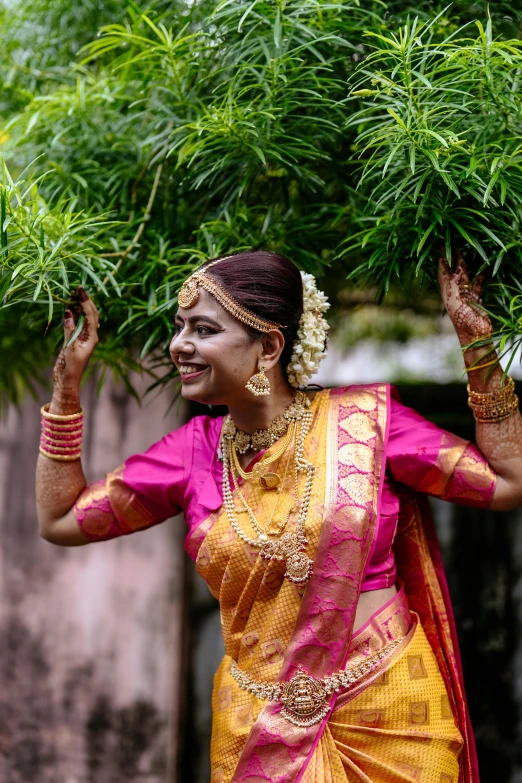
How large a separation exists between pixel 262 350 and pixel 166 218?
591 mm

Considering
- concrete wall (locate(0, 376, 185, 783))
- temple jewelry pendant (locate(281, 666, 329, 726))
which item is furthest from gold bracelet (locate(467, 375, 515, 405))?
concrete wall (locate(0, 376, 185, 783))

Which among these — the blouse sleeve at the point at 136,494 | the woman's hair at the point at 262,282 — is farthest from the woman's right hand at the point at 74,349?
the woman's hair at the point at 262,282

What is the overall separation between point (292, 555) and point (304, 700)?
1.06ft

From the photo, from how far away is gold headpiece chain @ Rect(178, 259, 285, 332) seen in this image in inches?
76.2

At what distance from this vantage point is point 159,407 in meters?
3.09

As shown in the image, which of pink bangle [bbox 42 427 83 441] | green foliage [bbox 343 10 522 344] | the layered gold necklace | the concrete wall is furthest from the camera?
the concrete wall

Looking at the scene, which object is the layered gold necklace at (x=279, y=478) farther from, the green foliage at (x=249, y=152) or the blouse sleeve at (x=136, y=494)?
the green foliage at (x=249, y=152)

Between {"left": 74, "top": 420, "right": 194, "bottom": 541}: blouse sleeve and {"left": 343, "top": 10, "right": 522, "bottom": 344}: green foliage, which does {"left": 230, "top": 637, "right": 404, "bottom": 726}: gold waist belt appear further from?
{"left": 343, "top": 10, "right": 522, "bottom": 344}: green foliage

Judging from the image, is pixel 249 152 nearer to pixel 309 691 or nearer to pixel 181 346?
pixel 181 346

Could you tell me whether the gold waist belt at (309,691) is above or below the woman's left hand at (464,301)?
below

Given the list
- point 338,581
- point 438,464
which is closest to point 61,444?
point 338,581

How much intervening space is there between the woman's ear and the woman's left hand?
40cm

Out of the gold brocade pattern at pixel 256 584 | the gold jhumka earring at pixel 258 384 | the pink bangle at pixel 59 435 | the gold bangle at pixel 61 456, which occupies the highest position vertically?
the gold jhumka earring at pixel 258 384

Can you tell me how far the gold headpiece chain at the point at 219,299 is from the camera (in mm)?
1935
